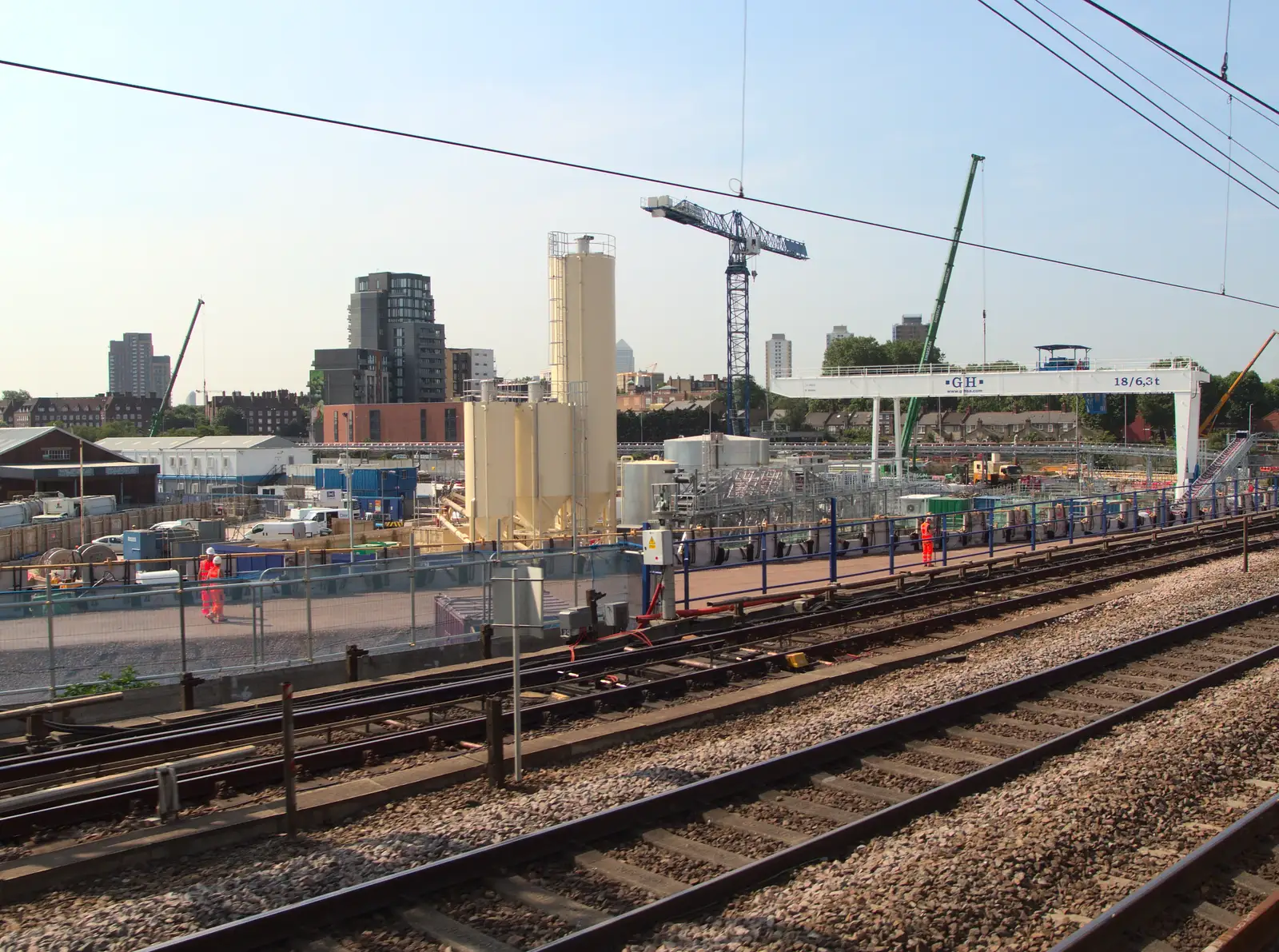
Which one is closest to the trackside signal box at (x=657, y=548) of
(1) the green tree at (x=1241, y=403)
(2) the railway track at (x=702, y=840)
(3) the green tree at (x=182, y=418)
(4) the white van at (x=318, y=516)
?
(2) the railway track at (x=702, y=840)

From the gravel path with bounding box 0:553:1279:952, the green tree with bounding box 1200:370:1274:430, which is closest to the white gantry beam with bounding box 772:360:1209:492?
the gravel path with bounding box 0:553:1279:952

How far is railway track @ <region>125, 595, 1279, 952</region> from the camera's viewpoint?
18.1ft

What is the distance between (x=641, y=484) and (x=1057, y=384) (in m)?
17.3

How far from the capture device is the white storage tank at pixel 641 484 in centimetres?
3597

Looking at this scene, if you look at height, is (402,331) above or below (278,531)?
above

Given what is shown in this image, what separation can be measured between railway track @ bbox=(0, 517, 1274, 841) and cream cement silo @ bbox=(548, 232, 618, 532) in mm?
15390

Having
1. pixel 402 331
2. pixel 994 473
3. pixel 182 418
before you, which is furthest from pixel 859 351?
pixel 182 418

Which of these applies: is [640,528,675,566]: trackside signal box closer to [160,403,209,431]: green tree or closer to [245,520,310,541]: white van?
[245,520,310,541]: white van

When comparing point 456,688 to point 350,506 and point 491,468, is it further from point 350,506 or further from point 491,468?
point 350,506

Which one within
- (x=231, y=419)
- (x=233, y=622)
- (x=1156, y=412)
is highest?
(x=231, y=419)

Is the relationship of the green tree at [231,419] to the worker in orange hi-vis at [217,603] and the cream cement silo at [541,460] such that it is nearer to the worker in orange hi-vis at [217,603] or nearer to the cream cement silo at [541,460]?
the cream cement silo at [541,460]

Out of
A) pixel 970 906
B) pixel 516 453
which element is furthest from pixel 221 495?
pixel 970 906

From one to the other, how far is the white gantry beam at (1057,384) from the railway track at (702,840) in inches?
1251

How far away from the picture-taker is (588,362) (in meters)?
32.5
